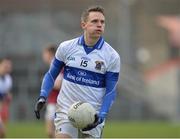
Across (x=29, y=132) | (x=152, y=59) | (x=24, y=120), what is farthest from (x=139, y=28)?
(x=29, y=132)

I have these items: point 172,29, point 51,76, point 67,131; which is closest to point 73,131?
point 67,131

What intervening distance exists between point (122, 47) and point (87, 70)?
27263 mm

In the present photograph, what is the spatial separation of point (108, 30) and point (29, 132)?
43.9ft

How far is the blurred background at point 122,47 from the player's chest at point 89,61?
2493cm

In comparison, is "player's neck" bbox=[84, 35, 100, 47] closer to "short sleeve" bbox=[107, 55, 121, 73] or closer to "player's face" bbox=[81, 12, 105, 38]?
"player's face" bbox=[81, 12, 105, 38]

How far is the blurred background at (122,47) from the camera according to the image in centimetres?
3588

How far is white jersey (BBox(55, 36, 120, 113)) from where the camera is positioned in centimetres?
998

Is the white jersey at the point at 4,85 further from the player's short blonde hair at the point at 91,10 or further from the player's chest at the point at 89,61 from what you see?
the player's short blonde hair at the point at 91,10

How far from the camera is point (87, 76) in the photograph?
10.0 m

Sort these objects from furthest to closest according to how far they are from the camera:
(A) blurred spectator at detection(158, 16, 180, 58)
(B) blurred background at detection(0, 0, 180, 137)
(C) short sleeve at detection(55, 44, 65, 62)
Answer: (A) blurred spectator at detection(158, 16, 180, 58), (B) blurred background at detection(0, 0, 180, 137), (C) short sleeve at detection(55, 44, 65, 62)

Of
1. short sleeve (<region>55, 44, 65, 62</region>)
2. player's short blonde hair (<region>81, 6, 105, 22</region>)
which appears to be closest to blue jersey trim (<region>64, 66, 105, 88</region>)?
short sleeve (<region>55, 44, 65, 62</region>)

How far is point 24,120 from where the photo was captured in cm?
3519

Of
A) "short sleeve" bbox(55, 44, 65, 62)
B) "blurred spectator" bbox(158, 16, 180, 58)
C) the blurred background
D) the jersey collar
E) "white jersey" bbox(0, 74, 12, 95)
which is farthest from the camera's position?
"blurred spectator" bbox(158, 16, 180, 58)

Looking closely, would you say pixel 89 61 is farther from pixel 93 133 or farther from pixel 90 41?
pixel 93 133
